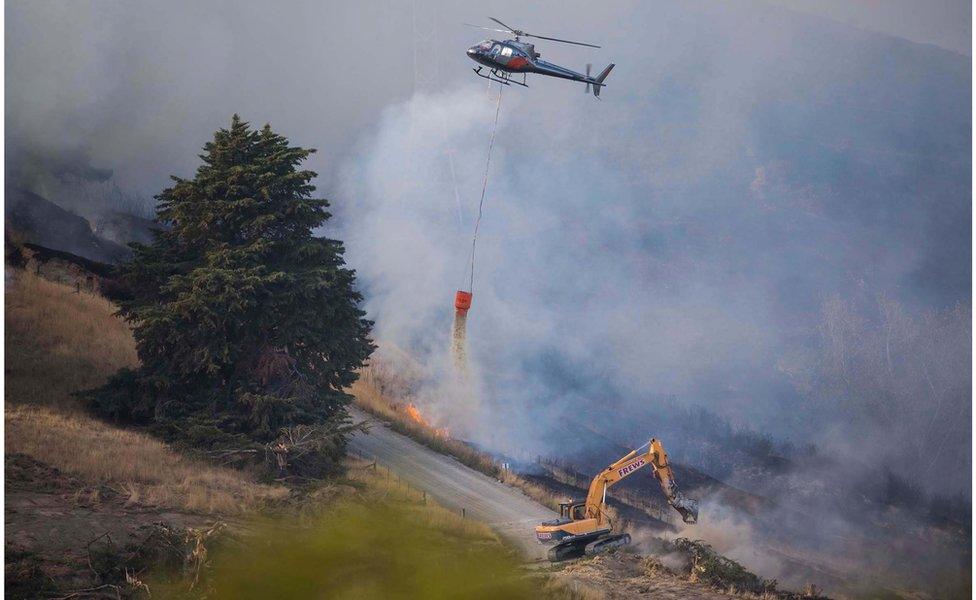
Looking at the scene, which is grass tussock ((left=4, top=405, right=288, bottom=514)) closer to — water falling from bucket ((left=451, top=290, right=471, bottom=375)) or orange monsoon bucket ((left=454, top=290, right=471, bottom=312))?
orange monsoon bucket ((left=454, top=290, right=471, bottom=312))

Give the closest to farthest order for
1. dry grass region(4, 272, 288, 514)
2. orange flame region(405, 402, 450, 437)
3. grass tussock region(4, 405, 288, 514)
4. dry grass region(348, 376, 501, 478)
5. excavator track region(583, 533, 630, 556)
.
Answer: grass tussock region(4, 405, 288, 514), dry grass region(4, 272, 288, 514), excavator track region(583, 533, 630, 556), dry grass region(348, 376, 501, 478), orange flame region(405, 402, 450, 437)

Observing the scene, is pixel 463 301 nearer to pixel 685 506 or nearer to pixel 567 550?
pixel 567 550

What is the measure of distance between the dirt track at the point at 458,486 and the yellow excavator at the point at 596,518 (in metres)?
0.36

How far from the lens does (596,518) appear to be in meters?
12.6

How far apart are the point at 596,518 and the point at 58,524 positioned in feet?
22.2

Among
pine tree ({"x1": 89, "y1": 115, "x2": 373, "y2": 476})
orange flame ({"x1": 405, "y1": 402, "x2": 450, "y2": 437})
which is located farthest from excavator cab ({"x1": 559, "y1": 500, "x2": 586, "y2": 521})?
orange flame ({"x1": 405, "y1": 402, "x2": 450, "y2": 437})

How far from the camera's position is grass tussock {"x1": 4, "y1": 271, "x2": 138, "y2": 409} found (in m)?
12.9

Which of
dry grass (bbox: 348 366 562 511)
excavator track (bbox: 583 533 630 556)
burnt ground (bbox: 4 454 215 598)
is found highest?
dry grass (bbox: 348 366 562 511)

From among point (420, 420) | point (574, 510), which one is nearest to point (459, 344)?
point (420, 420)

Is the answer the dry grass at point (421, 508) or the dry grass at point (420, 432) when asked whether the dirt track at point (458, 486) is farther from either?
the dry grass at point (421, 508)

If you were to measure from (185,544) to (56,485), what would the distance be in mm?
1887

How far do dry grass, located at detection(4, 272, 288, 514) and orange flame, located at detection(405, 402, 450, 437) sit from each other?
434 cm

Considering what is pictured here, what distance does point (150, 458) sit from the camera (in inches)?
464

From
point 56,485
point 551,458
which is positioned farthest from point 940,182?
point 56,485
